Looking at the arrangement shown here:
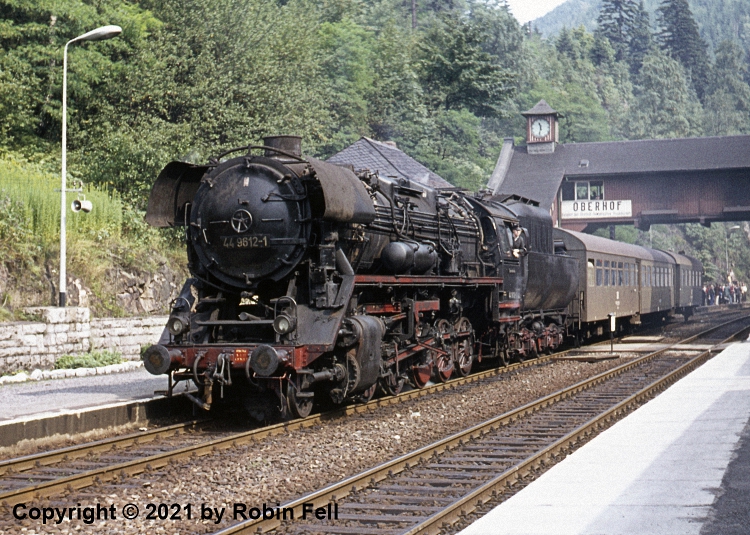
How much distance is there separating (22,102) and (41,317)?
397 inches

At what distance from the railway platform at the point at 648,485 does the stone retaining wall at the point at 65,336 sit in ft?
33.8

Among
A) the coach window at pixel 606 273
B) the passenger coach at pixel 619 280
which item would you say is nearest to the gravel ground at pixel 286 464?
the passenger coach at pixel 619 280

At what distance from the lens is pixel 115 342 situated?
17.6 meters

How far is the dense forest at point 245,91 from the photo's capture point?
23922 mm

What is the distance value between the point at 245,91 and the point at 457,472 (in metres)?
21.1

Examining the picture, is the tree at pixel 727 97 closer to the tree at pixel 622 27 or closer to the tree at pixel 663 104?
the tree at pixel 663 104

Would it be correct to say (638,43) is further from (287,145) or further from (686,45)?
(287,145)

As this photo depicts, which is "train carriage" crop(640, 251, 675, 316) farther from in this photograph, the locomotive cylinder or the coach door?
the locomotive cylinder

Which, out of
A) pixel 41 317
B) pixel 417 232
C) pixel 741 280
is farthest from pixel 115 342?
pixel 741 280

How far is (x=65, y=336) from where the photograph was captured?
16297mm

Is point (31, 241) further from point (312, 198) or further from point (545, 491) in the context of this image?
point (545, 491)

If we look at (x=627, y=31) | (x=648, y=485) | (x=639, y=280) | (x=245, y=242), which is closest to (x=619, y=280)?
(x=639, y=280)

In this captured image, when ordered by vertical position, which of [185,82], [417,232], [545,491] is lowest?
[545,491]

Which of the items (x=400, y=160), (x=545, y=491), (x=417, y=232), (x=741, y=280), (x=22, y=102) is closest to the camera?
(x=545, y=491)
